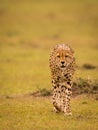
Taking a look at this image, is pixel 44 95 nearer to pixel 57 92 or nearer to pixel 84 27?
pixel 57 92

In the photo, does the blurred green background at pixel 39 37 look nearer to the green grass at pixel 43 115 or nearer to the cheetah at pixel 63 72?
the green grass at pixel 43 115

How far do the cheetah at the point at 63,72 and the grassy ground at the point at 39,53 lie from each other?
0.25 metres

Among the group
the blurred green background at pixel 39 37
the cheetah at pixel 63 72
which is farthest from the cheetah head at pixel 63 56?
the blurred green background at pixel 39 37

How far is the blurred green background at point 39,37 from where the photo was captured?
2119 centimetres

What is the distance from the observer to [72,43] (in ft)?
99.3

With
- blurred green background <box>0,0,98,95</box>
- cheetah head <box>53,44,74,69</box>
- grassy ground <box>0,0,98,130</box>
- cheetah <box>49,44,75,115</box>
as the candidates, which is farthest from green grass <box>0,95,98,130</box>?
blurred green background <box>0,0,98,95</box>

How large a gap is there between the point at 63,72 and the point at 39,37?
1760cm

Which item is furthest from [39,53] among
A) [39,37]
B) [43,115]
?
[43,115]

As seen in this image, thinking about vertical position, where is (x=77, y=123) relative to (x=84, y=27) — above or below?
below

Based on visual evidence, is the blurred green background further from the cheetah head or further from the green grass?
the cheetah head

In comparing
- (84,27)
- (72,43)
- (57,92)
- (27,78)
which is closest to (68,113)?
(57,92)

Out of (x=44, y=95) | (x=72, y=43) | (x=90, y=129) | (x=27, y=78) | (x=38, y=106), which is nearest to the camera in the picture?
(x=90, y=129)

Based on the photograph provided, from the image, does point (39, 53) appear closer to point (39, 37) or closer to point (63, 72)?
point (39, 37)

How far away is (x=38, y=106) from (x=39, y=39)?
1590 cm
